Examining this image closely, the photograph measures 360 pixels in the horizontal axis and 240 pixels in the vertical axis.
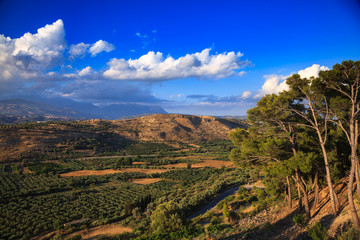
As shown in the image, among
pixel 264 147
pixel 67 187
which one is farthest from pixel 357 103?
pixel 67 187

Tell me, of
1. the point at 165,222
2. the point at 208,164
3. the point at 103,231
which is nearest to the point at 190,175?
the point at 208,164

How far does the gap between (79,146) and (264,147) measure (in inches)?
3405

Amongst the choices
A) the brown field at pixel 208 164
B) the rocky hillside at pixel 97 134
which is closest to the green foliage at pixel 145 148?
the rocky hillside at pixel 97 134

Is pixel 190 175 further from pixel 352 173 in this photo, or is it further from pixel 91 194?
pixel 352 173

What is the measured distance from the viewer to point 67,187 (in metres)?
40.8

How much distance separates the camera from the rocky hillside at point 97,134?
74.6 metres

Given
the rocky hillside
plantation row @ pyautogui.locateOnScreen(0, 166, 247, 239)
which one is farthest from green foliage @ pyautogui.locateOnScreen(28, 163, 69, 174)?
the rocky hillside

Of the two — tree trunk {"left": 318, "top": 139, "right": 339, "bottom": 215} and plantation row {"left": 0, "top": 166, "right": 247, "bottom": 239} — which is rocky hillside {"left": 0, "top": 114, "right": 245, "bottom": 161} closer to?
plantation row {"left": 0, "top": 166, "right": 247, "bottom": 239}

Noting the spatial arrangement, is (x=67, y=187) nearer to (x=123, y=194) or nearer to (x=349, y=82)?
(x=123, y=194)

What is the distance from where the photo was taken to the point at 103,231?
69.3ft

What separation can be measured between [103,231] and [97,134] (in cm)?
8852

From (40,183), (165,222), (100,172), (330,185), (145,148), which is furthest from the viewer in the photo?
(145,148)

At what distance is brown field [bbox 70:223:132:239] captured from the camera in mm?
20169

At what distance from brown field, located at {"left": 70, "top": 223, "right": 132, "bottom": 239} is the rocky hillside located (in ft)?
203
